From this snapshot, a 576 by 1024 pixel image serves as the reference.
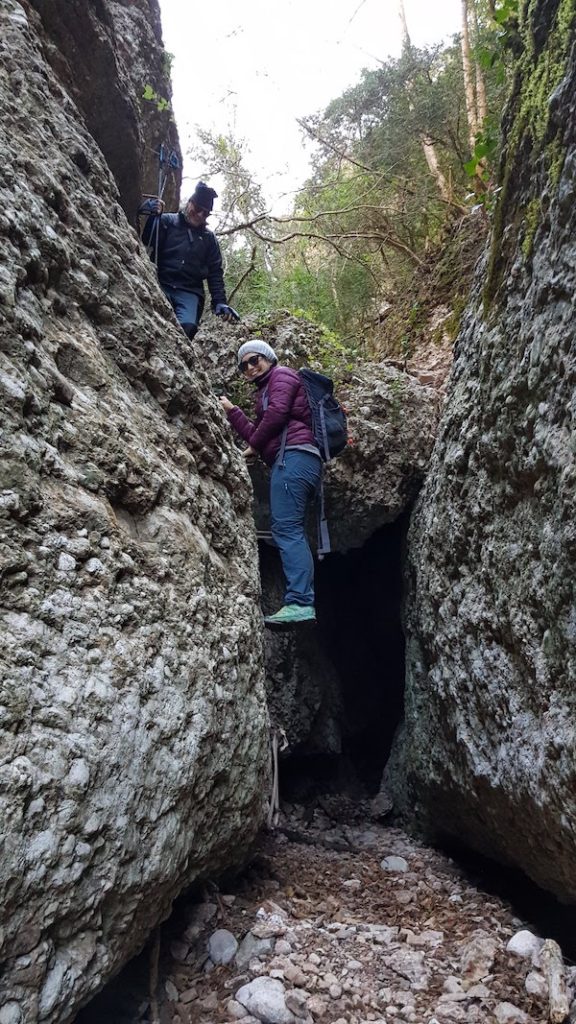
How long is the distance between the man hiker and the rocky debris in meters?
4.43

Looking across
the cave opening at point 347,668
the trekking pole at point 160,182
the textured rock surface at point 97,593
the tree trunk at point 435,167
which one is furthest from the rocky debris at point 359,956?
the tree trunk at point 435,167

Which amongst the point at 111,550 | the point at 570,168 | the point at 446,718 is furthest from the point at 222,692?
the point at 570,168

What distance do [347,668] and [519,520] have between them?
5.51 metres

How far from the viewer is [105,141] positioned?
17.0ft

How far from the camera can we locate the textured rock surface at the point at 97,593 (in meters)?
2.05

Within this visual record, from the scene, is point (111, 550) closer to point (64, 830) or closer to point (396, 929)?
point (64, 830)

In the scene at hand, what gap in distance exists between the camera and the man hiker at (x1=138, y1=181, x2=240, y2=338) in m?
5.36

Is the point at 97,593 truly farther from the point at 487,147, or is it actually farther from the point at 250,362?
the point at 487,147

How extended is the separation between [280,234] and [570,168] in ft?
32.5

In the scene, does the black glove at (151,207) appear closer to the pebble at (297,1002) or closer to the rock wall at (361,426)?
the rock wall at (361,426)

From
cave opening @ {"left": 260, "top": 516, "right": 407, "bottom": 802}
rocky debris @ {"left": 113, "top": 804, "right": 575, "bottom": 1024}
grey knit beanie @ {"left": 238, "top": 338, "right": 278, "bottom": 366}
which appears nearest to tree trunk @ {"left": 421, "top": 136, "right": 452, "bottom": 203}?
cave opening @ {"left": 260, "top": 516, "right": 407, "bottom": 802}

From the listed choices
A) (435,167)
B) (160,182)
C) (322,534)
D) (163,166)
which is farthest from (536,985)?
(435,167)

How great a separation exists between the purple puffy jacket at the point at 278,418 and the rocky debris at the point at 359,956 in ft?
10.2

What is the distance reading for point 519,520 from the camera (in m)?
3.42
